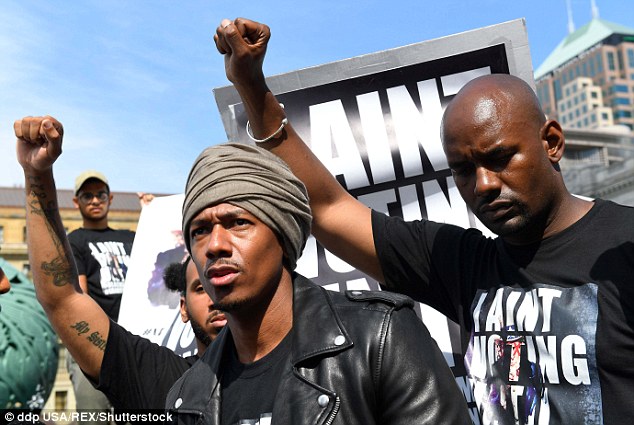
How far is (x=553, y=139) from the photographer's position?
2328 mm

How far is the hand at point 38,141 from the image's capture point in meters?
2.54

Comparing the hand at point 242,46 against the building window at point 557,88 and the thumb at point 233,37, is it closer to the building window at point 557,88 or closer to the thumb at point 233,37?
the thumb at point 233,37

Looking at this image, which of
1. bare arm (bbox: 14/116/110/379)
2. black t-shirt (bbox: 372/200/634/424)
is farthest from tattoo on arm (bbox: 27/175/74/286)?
black t-shirt (bbox: 372/200/634/424)

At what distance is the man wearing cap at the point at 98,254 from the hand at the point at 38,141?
3296mm

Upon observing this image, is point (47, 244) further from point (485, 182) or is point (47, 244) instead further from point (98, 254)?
point (98, 254)

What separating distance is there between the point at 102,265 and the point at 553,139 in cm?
435

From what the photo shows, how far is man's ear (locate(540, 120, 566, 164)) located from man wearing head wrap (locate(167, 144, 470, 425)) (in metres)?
0.76

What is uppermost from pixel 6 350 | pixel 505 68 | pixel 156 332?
pixel 505 68

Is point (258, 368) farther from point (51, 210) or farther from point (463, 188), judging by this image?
point (51, 210)

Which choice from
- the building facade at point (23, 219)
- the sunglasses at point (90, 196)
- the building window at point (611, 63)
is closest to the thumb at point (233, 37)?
the sunglasses at point (90, 196)

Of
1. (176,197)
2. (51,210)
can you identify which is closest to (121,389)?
(51,210)

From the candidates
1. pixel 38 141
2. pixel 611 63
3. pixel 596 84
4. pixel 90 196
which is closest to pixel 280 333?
pixel 38 141

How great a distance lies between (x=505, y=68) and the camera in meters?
3.35

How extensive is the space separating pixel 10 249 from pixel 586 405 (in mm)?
52402
